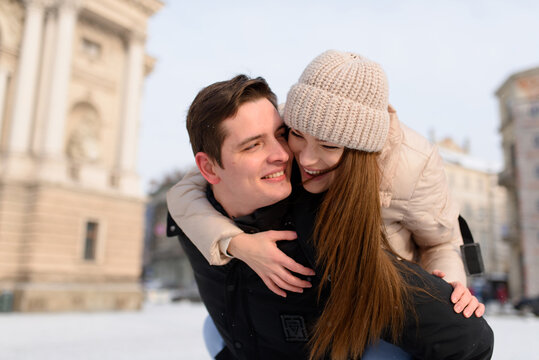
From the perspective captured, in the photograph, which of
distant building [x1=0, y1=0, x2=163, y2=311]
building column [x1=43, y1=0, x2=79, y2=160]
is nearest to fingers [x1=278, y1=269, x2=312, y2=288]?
distant building [x1=0, y1=0, x2=163, y2=311]

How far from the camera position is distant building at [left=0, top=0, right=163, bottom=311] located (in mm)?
17938

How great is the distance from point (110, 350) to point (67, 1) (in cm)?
1691

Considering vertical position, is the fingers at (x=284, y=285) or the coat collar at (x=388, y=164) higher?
the coat collar at (x=388, y=164)

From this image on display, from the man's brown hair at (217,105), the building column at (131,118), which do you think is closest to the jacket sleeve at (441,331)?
the man's brown hair at (217,105)

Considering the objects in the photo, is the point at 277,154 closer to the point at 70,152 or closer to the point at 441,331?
the point at 441,331

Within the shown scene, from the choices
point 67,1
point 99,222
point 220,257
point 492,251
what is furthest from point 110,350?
point 492,251

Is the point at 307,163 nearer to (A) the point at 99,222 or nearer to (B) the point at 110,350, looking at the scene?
(B) the point at 110,350

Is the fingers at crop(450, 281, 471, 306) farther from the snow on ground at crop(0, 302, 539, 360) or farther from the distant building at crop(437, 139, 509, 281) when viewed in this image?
the distant building at crop(437, 139, 509, 281)

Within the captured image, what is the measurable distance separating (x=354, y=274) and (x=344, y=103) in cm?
77

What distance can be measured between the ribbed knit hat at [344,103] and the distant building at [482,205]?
A: 48600mm

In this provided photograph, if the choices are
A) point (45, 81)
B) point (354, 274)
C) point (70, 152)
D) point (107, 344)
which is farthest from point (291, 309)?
point (45, 81)

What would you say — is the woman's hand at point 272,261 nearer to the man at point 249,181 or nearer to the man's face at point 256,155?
the man at point 249,181

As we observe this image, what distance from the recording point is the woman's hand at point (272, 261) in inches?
81.8

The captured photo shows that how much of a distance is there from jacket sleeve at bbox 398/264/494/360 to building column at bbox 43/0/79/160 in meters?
19.2
